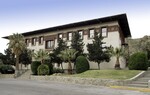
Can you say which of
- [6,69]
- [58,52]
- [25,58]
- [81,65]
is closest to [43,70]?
[58,52]

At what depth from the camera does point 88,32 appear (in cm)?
4097

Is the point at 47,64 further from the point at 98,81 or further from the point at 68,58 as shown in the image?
the point at 98,81

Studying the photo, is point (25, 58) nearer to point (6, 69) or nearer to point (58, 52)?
point (6, 69)

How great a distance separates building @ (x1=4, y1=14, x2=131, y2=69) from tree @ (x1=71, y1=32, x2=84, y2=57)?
5.51 feet

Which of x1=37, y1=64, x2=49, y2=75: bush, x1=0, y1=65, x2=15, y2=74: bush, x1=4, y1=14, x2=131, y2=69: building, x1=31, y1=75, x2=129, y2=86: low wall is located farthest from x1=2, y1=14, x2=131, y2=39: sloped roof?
x1=31, y1=75, x2=129, y2=86: low wall

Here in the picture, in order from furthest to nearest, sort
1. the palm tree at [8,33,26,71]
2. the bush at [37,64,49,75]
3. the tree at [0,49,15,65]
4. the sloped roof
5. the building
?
the tree at [0,49,15,65], the palm tree at [8,33,26,71], the building, the sloped roof, the bush at [37,64,49,75]

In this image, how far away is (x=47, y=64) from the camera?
37.6m

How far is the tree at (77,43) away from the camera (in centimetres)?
3862

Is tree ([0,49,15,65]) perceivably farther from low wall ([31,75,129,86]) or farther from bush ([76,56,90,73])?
low wall ([31,75,129,86])

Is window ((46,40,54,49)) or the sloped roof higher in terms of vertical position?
the sloped roof

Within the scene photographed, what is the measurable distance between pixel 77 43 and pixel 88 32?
3504 mm

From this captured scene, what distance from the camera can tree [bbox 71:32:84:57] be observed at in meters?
38.6

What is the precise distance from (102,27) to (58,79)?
14.5 meters

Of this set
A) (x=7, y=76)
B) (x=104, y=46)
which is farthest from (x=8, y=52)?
(x=104, y=46)
